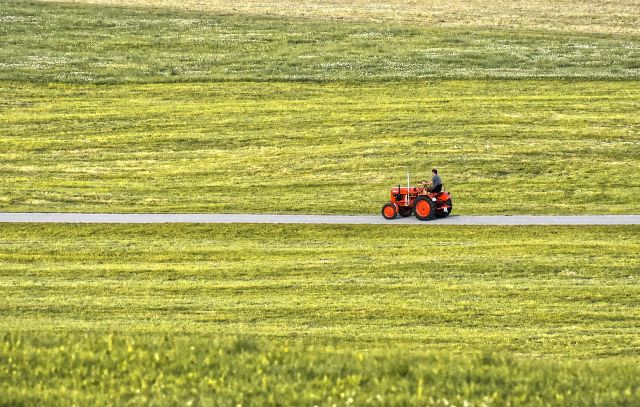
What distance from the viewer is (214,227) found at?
36250 mm

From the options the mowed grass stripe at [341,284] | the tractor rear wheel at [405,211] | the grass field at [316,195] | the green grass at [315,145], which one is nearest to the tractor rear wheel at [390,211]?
the tractor rear wheel at [405,211]

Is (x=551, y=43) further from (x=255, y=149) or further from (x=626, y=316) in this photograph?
(x=626, y=316)

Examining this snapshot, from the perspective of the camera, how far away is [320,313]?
80.7ft

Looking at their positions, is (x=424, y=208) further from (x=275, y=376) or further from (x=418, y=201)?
(x=275, y=376)

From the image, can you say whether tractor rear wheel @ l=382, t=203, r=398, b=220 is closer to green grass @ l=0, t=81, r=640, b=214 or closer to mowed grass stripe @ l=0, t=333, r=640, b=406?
green grass @ l=0, t=81, r=640, b=214

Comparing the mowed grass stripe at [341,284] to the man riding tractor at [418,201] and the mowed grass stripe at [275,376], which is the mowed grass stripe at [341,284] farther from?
the mowed grass stripe at [275,376]

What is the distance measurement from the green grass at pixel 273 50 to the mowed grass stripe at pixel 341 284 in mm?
27054

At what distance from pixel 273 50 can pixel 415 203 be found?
31.2 meters

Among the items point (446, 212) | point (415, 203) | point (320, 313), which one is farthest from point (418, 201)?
point (320, 313)

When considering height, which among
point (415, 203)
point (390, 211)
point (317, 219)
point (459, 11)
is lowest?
point (317, 219)

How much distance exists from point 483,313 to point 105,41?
48302 millimetres

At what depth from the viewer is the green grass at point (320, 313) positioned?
13148mm

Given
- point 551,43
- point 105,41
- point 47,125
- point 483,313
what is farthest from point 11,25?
point 483,313

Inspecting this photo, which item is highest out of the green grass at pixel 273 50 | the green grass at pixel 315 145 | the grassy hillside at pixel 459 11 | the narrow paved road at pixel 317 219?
the grassy hillside at pixel 459 11
